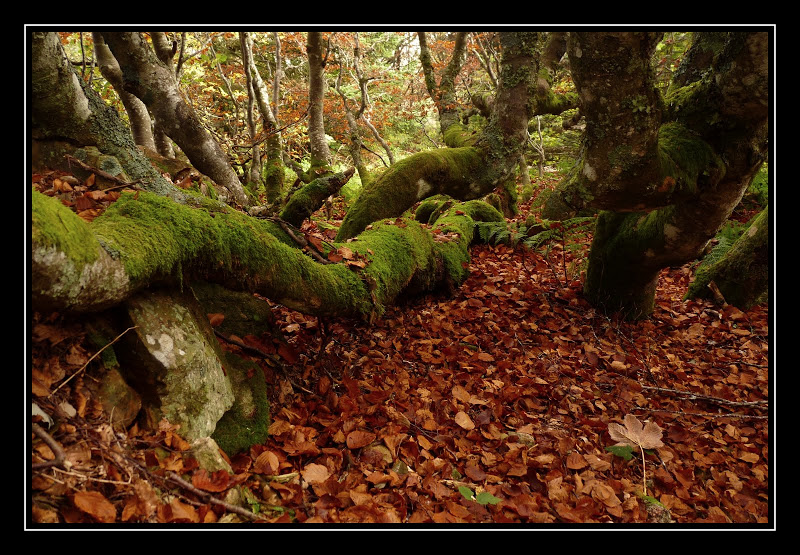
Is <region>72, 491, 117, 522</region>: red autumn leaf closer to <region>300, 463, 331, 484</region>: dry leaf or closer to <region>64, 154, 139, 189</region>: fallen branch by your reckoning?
<region>300, 463, 331, 484</region>: dry leaf

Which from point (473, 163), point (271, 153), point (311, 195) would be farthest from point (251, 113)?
point (311, 195)

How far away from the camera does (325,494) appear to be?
2080 millimetres

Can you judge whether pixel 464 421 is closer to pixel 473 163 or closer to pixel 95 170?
pixel 95 170

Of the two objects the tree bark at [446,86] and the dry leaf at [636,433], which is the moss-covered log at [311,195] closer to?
the dry leaf at [636,433]

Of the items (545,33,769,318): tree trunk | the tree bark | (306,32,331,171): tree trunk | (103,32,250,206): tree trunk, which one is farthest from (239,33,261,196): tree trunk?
(545,33,769,318): tree trunk

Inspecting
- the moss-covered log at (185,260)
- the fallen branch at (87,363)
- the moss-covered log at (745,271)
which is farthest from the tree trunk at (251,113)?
the moss-covered log at (745,271)

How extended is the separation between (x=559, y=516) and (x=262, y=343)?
231 centimetres

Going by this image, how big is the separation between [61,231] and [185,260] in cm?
65

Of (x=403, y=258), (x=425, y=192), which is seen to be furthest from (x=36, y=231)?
(x=425, y=192)

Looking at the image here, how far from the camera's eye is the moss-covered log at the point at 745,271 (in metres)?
5.06

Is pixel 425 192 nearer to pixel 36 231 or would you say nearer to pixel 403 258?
pixel 403 258

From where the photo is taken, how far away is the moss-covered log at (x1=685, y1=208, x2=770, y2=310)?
506cm

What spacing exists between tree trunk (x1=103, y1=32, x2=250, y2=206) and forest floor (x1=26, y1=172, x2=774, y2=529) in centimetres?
235

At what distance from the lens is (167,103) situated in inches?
187
